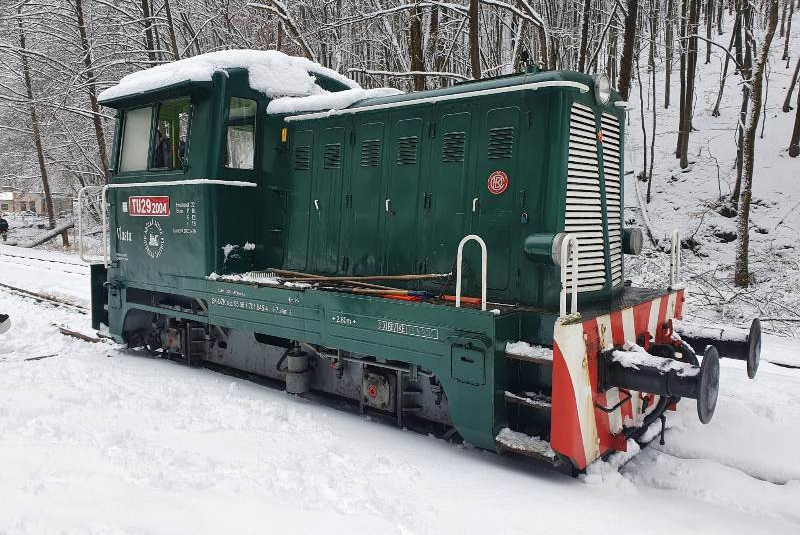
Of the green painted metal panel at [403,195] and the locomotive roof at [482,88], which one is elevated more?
the locomotive roof at [482,88]

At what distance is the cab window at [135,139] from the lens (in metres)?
6.14

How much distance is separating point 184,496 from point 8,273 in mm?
13759

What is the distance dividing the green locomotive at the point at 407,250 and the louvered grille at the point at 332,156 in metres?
0.02

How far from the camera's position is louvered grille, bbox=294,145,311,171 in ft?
18.3

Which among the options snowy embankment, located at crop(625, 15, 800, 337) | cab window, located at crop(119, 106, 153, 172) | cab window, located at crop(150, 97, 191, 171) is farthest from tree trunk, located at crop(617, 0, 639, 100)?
cab window, located at crop(119, 106, 153, 172)

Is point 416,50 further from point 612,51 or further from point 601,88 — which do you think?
point 612,51

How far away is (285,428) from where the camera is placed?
4.36 metres

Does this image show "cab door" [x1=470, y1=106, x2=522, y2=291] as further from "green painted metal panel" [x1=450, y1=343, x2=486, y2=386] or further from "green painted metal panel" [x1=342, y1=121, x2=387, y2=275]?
"green painted metal panel" [x1=342, y1=121, x2=387, y2=275]

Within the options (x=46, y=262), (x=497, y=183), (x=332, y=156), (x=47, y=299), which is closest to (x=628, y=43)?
(x=332, y=156)

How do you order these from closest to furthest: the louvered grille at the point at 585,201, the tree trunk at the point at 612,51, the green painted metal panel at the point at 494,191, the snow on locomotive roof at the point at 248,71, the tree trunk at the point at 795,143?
the louvered grille at the point at 585,201
the green painted metal panel at the point at 494,191
the snow on locomotive roof at the point at 248,71
the tree trunk at the point at 795,143
the tree trunk at the point at 612,51

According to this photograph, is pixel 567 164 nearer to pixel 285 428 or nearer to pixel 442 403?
pixel 442 403

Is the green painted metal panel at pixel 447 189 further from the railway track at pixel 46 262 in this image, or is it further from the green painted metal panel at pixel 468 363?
the railway track at pixel 46 262

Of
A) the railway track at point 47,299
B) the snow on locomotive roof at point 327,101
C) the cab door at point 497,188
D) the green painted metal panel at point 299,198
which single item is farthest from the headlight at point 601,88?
the railway track at point 47,299

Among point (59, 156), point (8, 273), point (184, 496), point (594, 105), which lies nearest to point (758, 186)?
point (594, 105)
